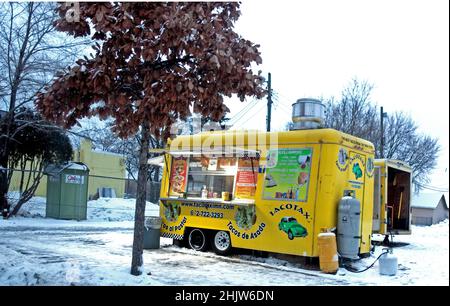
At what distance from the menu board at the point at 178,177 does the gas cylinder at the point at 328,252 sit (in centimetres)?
420

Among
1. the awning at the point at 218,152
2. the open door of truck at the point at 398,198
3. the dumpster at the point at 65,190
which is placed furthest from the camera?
the dumpster at the point at 65,190

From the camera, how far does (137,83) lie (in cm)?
766

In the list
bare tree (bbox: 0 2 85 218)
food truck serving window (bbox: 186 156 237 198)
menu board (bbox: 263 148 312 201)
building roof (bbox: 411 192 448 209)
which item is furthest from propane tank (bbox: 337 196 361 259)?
building roof (bbox: 411 192 448 209)

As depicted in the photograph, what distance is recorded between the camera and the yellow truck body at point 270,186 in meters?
10.1

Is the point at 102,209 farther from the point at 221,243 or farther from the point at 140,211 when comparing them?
the point at 140,211

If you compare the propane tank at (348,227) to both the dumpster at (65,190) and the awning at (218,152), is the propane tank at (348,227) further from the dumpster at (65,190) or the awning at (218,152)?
the dumpster at (65,190)

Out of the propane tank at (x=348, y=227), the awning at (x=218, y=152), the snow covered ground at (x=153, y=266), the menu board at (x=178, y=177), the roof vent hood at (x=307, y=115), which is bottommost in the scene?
the snow covered ground at (x=153, y=266)

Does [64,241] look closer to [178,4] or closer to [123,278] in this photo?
[123,278]

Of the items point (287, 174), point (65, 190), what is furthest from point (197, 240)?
point (65, 190)

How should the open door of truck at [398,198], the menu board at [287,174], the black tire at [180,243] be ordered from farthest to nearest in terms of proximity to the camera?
the open door of truck at [398,198], the black tire at [180,243], the menu board at [287,174]

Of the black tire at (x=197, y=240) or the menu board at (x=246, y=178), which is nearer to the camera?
the menu board at (x=246, y=178)

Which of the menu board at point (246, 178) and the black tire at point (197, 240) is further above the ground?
the menu board at point (246, 178)

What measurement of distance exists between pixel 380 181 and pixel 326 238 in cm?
547

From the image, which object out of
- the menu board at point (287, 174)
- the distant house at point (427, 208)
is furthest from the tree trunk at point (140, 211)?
the distant house at point (427, 208)
